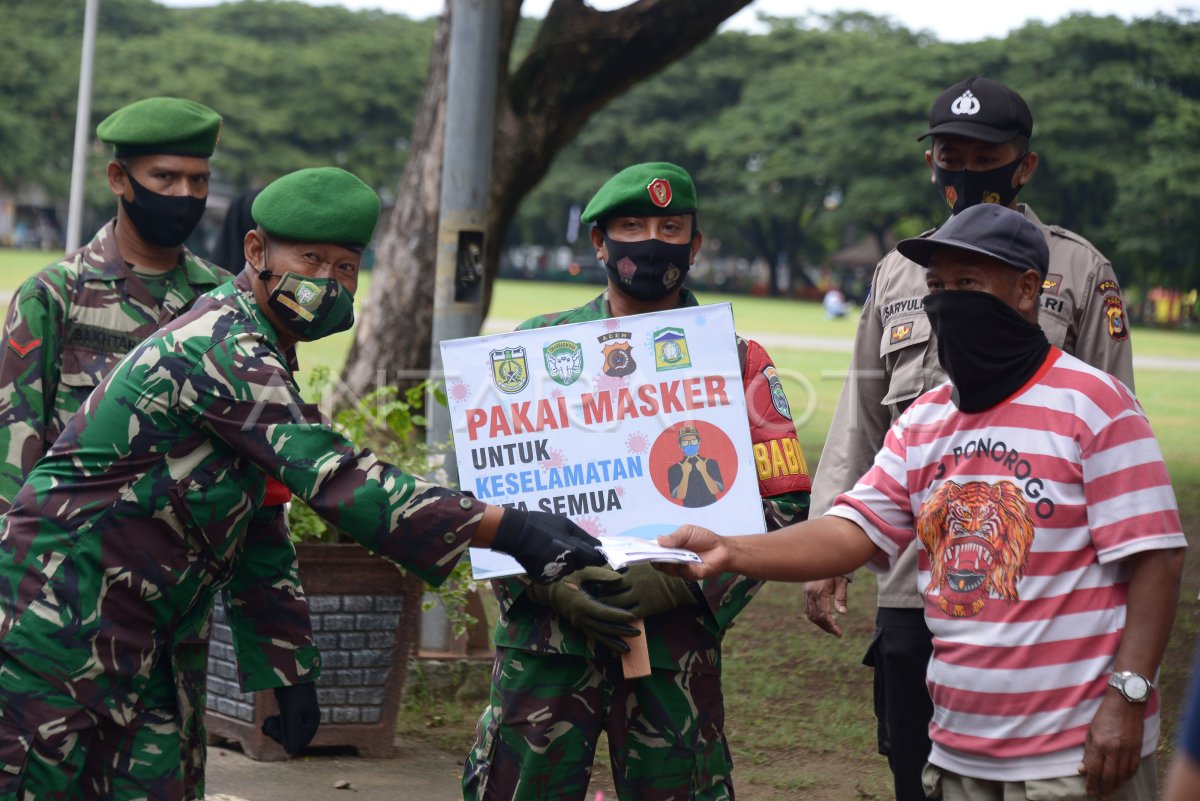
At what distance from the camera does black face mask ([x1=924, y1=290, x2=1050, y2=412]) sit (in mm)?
3094

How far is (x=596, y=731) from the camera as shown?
3783mm

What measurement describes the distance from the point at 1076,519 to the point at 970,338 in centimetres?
44

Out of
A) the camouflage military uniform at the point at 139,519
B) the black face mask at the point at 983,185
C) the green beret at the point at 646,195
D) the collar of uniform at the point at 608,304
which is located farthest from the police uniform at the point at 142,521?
the black face mask at the point at 983,185

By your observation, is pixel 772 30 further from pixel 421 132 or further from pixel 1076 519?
pixel 1076 519

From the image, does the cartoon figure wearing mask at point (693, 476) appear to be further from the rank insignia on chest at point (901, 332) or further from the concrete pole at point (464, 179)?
the concrete pole at point (464, 179)

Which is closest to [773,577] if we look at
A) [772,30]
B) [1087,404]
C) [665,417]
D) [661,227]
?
[665,417]

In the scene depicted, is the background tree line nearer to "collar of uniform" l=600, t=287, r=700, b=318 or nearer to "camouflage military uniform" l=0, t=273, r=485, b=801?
"collar of uniform" l=600, t=287, r=700, b=318

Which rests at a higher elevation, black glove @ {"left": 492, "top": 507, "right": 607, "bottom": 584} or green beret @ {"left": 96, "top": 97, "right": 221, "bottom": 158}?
green beret @ {"left": 96, "top": 97, "right": 221, "bottom": 158}

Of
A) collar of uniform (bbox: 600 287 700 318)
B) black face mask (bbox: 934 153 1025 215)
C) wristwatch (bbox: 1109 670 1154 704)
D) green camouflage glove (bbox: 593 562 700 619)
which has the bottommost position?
green camouflage glove (bbox: 593 562 700 619)

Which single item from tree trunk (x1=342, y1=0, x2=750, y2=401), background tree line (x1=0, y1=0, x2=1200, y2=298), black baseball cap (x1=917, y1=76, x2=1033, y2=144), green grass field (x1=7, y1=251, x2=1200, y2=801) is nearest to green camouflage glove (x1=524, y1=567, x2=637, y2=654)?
black baseball cap (x1=917, y1=76, x2=1033, y2=144)

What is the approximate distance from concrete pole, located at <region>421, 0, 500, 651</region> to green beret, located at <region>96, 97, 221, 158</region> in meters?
1.62

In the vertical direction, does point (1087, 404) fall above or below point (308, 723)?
above

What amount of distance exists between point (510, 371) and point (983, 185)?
1.43 metres

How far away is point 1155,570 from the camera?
2930mm
